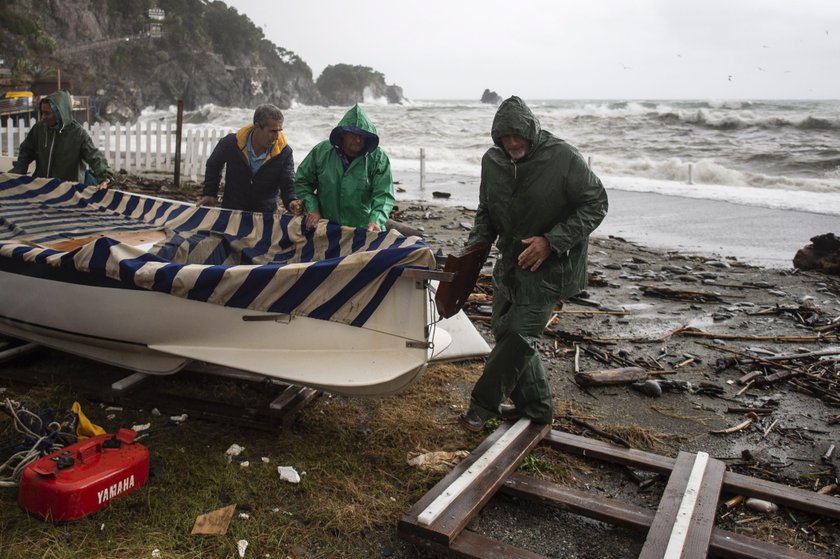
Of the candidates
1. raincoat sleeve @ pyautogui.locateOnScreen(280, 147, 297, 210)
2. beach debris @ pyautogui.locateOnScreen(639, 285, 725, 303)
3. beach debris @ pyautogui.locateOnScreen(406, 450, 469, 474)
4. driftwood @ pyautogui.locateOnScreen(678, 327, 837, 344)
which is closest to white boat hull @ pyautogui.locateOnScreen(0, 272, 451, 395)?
beach debris @ pyautogui.locateOnScreen(406, 450, 469, 474)

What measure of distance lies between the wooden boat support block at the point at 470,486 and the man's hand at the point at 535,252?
97cm

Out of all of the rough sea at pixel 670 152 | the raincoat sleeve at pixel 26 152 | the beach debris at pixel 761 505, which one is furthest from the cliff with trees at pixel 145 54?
the beach debris at pixel 761 505

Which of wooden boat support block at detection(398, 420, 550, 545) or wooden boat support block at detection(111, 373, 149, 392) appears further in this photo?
wooden boat support block at detection(111, 373, 149, 392)

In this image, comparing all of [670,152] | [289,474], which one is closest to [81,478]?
[289,474]

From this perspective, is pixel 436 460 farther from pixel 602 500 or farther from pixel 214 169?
pixel 214 169

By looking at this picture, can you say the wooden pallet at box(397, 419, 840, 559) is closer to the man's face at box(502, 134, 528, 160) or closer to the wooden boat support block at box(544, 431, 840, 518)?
the wooden boat support block at box(544, 431, 840, 518)

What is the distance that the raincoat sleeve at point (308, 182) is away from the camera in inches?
184

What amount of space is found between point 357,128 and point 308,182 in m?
0.58

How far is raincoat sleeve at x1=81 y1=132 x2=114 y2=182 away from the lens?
6273 millimetres

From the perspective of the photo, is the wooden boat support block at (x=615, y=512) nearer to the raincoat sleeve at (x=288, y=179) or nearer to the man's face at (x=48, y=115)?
the raincoat sleeve at (x=288, y=179)

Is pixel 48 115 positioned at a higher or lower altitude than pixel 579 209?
higher

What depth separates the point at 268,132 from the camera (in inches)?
205

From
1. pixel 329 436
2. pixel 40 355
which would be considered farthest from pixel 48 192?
pixel 329 436

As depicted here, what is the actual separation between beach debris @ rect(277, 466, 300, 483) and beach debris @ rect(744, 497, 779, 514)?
2.28 metres
